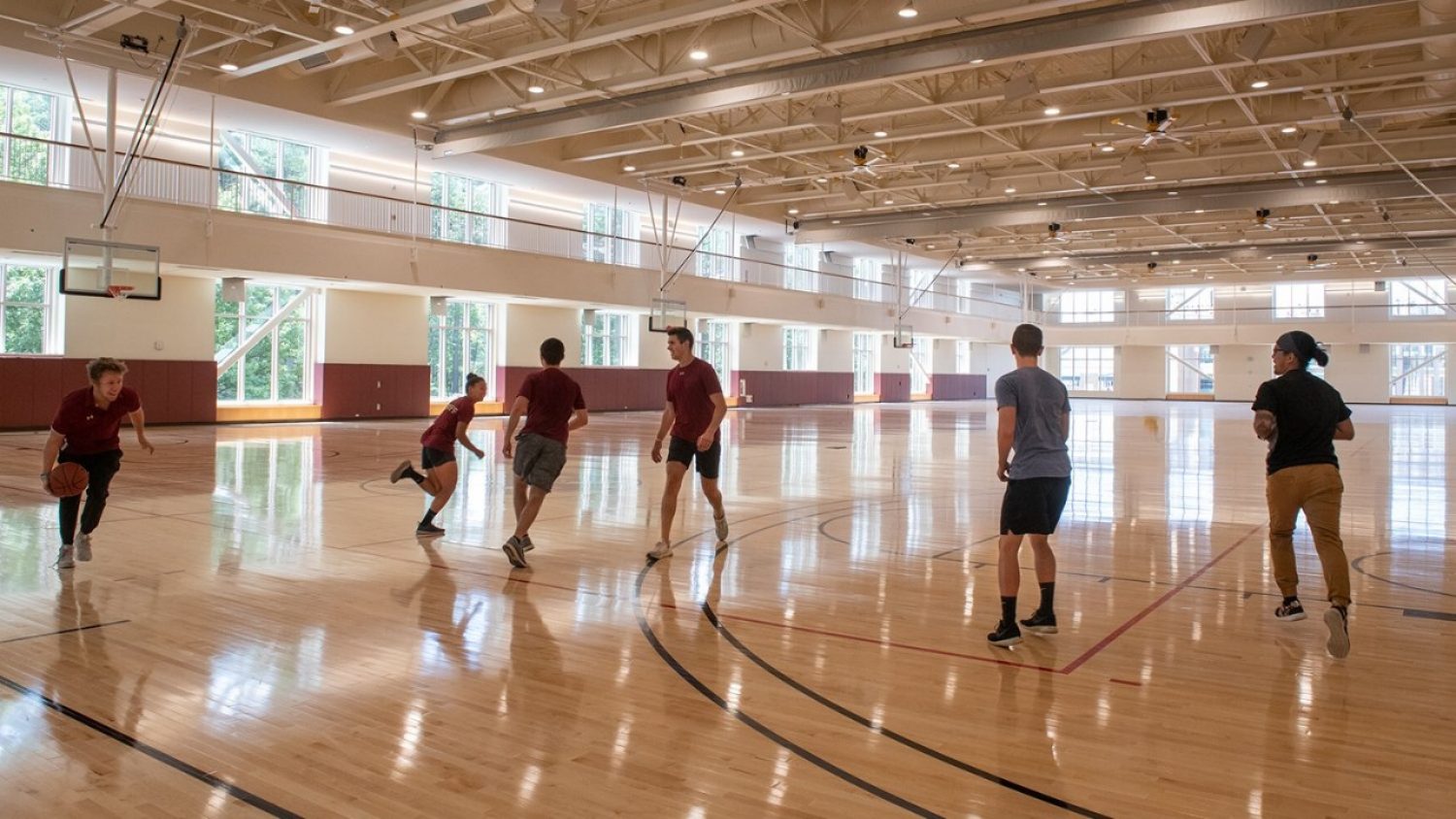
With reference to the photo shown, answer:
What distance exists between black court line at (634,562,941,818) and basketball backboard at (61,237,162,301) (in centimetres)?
1916

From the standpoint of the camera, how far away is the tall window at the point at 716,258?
3856 cm

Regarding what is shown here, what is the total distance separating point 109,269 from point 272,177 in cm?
591

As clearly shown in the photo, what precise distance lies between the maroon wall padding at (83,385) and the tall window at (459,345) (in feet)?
25.5

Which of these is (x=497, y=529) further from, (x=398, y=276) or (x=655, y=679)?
(x=398, y=276)

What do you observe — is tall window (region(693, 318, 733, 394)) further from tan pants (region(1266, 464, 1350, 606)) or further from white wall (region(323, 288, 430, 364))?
tan pants (region(1266, 464, 1350, 606))

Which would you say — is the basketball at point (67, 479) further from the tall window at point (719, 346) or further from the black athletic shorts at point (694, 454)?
the tall window at point (719, 346)

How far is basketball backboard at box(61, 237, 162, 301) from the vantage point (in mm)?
20062

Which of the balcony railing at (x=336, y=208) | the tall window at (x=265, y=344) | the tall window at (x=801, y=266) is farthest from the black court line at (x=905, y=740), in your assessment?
the tall window at (x=801, y=266)

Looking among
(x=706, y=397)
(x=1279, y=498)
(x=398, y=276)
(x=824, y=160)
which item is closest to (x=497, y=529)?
(x=706, y=397)

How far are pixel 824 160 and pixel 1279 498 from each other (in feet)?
80.3

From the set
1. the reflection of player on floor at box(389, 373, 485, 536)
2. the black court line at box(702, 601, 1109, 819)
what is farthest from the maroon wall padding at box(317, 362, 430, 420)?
the black court line at box(702, 601, 1109, 819)

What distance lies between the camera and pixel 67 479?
7.09m

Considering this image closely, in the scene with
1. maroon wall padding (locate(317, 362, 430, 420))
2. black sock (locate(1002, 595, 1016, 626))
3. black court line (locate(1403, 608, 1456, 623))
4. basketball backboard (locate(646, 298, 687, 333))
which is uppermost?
basketball backboard (locate(646, 298, 687, 333))

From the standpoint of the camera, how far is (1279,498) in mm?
6102
